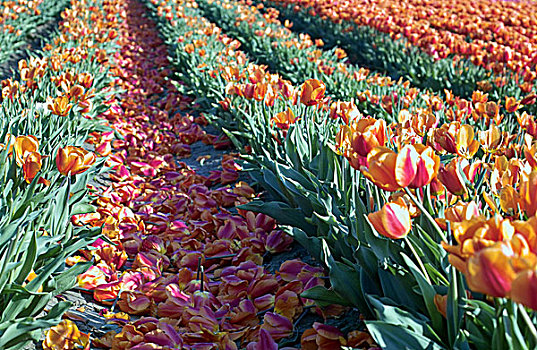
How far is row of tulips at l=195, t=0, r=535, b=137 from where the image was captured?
8.59 feet

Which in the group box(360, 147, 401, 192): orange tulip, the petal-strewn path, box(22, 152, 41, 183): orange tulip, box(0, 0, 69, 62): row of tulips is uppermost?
box(360, 147, 401, 192): orange tulip

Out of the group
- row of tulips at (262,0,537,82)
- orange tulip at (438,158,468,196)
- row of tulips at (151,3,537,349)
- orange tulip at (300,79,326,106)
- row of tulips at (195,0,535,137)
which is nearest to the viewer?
row of tulips at (151,3,537,349)

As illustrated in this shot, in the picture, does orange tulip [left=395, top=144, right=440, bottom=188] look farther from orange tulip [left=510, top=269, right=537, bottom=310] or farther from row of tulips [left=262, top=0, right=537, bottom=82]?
row of tulips [left=262, top=0, right=537, bottom=82]

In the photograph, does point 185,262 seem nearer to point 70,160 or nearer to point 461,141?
point 70,160

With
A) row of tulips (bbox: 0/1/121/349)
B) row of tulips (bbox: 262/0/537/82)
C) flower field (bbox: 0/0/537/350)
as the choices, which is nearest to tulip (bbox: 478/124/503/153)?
flower field (bbox: 0/0/537/350)

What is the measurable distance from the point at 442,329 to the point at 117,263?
1.42m

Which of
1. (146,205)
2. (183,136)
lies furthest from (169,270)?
(183,136)

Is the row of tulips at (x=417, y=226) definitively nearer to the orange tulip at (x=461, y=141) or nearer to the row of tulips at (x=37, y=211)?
the orange tulip at (x=461, y=141)

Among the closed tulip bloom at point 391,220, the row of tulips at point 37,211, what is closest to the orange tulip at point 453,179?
the closed tulip bloom at point 391,220

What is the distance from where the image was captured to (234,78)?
3.41 m

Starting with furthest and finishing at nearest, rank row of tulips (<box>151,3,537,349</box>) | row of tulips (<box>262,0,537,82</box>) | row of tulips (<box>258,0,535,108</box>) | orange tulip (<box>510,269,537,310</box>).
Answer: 1. row of tulips (<box>262,0,537,82</box>)
2. row of tulips (<box>258,0,535,108</box>)
3. row of tulips (<box>151,3,537,349</box>)
4. orange tulip (<box>510,269,537,310</box>)

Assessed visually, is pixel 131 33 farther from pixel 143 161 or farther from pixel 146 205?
pixel 146 205

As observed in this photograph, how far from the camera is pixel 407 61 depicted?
19.6ft

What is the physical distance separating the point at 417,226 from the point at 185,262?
1.21 m
